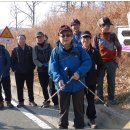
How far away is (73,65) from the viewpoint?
6.09 meters

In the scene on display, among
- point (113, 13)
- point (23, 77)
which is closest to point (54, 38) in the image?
point (113, 13)

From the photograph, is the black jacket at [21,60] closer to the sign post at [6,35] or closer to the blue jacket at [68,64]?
the blue jacket at [68,64]

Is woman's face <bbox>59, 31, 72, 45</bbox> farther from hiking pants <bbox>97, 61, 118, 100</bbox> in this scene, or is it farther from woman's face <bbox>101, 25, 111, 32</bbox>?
hiking pants <bbox>97, 61, 118, 100</bbox>

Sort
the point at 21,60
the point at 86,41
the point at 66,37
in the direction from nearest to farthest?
the point at 66,37
the point at 86,41
the point at 21,60

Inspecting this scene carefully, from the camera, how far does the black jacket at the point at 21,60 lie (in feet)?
30.7

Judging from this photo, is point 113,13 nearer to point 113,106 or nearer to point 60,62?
point 113,106

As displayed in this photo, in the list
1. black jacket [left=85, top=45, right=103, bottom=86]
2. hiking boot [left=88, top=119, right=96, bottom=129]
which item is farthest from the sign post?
hiking boot [left=88, top=119, right=96, bottom=129]

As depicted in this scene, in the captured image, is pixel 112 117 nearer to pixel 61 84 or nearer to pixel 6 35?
pixel 61 84

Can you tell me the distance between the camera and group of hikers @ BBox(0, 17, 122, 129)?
6.07m

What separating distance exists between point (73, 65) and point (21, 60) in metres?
3.49

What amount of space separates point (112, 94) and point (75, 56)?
269 cm

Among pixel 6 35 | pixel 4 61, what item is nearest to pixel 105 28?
pixel 4 61

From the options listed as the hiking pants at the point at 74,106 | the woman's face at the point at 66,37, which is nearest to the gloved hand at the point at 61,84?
the hiking pants at the point at 74,106

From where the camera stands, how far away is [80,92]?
6.16 meters
